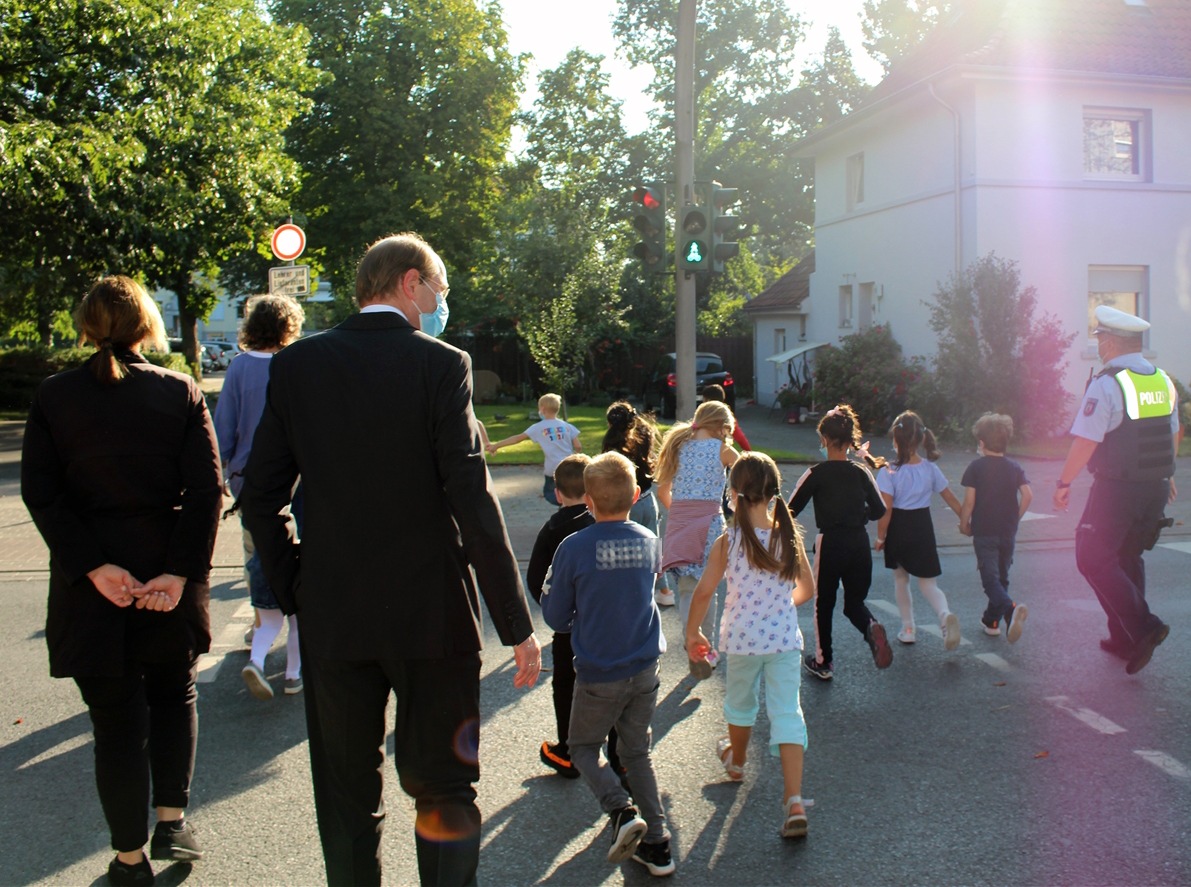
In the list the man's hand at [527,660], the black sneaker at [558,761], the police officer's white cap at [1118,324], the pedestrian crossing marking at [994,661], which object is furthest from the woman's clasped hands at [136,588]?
the police officer's white cap at [1118,324]

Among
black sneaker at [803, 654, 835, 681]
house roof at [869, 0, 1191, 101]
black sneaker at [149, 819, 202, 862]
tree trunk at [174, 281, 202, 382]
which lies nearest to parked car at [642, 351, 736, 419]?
house roof at [869, 0, 1191, 101]

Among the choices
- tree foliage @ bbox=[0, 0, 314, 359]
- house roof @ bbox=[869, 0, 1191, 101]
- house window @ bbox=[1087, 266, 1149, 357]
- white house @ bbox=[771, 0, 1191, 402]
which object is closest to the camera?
tree foliage @ bbox=[0, 0, 314, 359]

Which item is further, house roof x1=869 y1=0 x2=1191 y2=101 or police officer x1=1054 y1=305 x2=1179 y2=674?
house roof x1=869 y1=0 x2=1191 y2=101

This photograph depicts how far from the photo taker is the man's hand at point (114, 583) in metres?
3.30

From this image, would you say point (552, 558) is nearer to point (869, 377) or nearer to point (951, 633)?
point (951, 633)

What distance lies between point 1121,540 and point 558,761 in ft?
11.2

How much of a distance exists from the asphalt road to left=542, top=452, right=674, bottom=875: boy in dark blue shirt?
256 millimetres

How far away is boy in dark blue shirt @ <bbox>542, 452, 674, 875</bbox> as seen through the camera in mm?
3730

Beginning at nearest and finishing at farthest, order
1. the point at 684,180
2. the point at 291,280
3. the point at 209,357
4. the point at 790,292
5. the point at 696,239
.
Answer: the point at 696,239, the point at 684,180, the point at 291,280, the point at 790,292, the point at 209,357

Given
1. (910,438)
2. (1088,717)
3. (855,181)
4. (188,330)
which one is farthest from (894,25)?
(1088,717)

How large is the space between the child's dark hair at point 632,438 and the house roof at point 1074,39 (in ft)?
55.3

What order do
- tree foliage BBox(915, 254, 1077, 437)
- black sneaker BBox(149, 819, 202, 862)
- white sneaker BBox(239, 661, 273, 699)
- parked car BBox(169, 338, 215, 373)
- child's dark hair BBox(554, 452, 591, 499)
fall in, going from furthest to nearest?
parked car BBox(169, 338, 215, 373) < tree foliage BBox(915, 254, 1077, 437) < white sneaker BBox(239, 661, 273, 699) < child's dark hair BBox(554, 452, 591, 499) < black sneaker BBox(149, 819, 202, 862)

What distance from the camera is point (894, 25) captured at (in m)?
51.6

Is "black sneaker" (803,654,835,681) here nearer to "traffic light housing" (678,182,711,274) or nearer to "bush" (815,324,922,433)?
"traffic light housing" (678,182,711,274)
